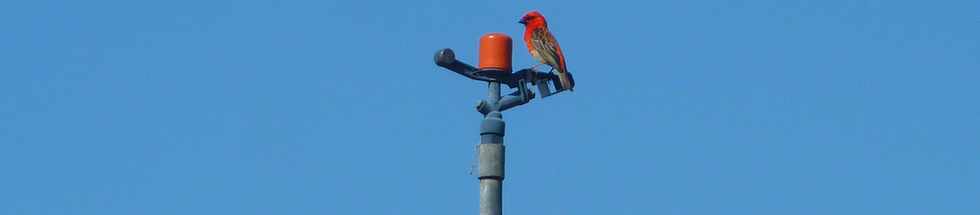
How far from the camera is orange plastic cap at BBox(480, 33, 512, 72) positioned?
364 inches

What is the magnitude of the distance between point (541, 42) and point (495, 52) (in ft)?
16.1

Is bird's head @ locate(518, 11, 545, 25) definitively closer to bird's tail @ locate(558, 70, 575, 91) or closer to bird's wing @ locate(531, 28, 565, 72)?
bird's wing @ locate(531, 28, 565, 72)

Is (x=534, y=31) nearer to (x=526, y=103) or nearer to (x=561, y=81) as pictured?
(x=561, y=81)

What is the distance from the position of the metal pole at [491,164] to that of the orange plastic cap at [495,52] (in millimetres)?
500

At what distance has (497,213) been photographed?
27.7 feet

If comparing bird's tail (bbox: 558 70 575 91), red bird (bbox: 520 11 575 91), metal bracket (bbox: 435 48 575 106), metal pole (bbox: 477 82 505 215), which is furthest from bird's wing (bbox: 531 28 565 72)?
metal pole (bbox: 477 82 505 215)

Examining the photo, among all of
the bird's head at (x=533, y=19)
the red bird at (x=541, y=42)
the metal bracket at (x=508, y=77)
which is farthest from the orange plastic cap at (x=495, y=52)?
the bird's head at (x=533, y=19)

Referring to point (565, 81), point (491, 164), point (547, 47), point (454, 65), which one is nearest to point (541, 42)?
point (547, 47)

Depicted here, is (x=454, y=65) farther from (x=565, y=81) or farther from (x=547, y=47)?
(x=547, y=47)

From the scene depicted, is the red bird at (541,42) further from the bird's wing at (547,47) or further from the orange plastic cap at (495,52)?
the orange plastic cap at (495,52)

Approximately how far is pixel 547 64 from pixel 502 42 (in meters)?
3.61

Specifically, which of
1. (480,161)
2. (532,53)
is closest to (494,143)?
(480,161)

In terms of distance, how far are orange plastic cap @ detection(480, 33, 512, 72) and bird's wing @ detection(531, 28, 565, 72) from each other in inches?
98.9

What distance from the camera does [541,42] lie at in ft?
46.4
